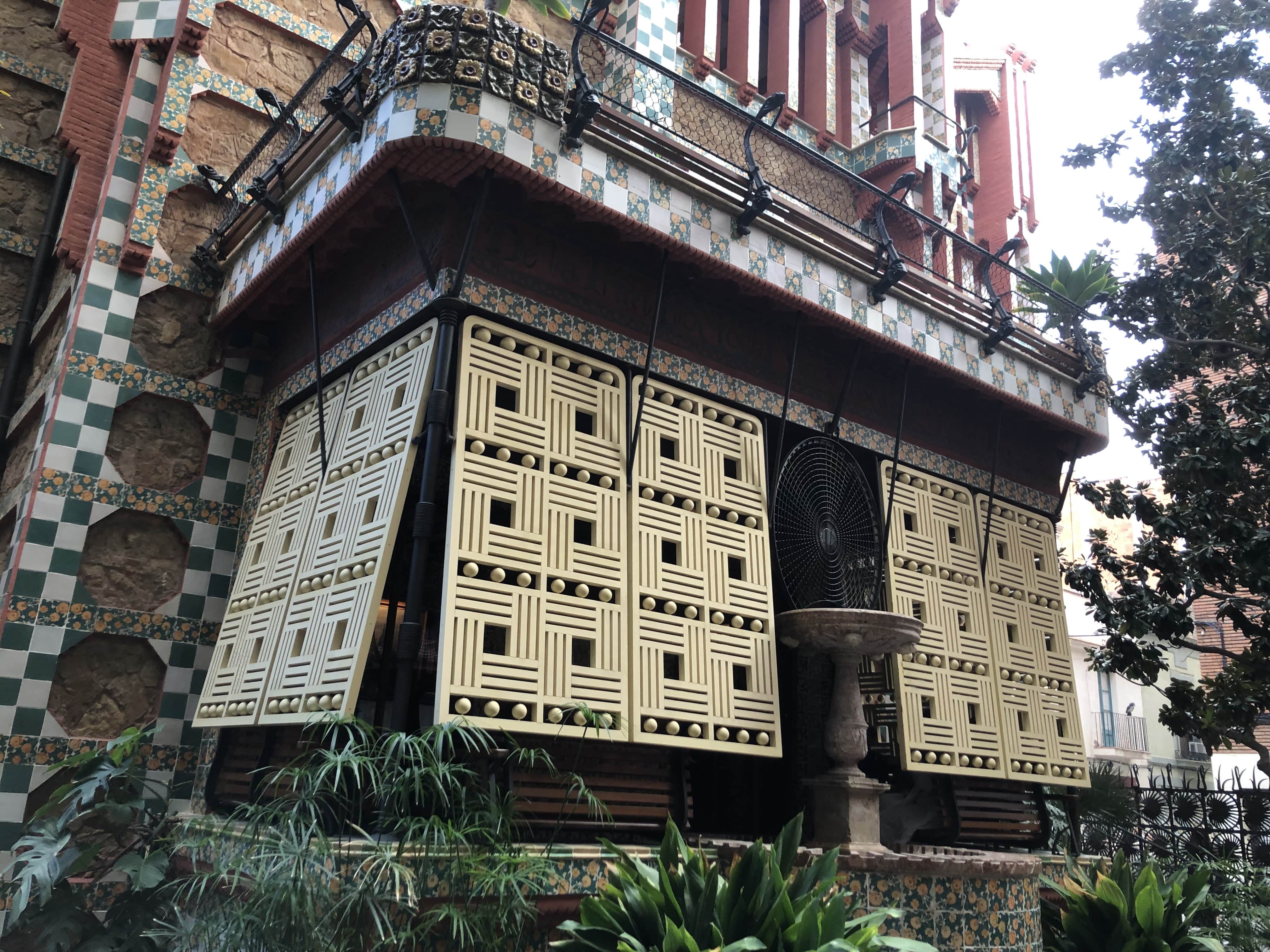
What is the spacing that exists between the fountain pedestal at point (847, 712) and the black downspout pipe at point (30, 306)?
6.74 meters

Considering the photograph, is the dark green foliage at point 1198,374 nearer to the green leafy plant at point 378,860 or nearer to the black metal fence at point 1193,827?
the black metal fence at point 1193,827

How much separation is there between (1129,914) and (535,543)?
175 inches

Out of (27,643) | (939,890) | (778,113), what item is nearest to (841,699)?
(939,890)

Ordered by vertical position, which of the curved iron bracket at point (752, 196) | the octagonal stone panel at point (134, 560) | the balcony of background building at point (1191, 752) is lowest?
the octagonal stone panel at point (134, 560)

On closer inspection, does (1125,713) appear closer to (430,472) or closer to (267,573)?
(267,573)

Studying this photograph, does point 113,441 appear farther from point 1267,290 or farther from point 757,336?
point 1267,290

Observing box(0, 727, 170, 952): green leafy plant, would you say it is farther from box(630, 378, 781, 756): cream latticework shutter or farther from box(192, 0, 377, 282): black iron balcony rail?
box(192, 0, 377, 282): black iron balcony rail

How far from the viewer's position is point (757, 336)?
800cm

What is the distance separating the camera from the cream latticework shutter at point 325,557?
5883 mm

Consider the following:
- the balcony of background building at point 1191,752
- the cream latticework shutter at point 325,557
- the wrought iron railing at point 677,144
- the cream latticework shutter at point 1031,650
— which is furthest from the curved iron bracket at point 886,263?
the balcony of background building at point 1191,752

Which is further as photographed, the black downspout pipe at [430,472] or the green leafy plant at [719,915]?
the black downspout pipe at [430,472]

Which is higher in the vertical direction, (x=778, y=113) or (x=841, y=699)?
(x=778, y=113)

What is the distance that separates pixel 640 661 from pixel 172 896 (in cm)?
303

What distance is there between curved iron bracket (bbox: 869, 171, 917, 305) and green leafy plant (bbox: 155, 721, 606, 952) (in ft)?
14.9
